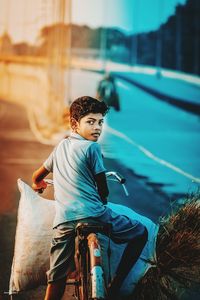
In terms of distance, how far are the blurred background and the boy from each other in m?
3.85

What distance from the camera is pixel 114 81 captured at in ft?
24.7

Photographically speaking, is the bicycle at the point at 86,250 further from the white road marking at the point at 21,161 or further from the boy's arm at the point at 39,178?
the white road marking at the point at 21,161

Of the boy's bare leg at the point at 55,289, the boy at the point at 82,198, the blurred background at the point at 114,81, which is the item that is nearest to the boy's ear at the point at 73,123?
the boy at the point at 82,198

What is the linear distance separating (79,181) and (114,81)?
4.91 metres

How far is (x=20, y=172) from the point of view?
22.6 feet

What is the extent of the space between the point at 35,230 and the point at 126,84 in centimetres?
474

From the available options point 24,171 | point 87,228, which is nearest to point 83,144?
point 87,228

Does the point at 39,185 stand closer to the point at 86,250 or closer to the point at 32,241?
the point at 32,241

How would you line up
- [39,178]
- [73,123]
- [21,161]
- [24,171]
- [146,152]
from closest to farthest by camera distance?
[73,123]
[39,178]
[24,171]
[21,161]
[146,152]

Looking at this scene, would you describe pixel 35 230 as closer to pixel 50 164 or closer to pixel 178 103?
pixel 50 164

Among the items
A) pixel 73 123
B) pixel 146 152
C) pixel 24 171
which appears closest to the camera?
pixel 73 123

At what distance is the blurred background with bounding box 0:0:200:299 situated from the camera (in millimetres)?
7117

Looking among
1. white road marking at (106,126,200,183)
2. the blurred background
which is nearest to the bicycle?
the blurred background

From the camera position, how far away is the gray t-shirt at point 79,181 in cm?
275
